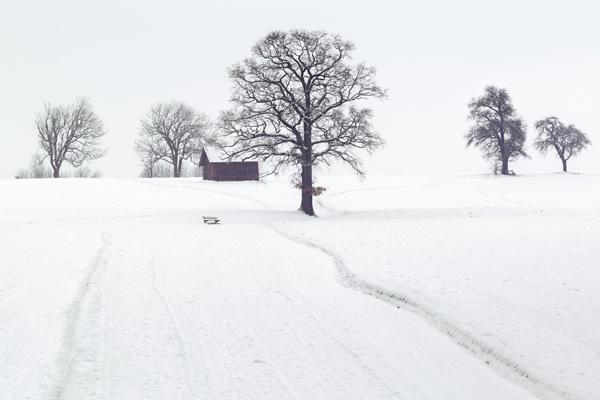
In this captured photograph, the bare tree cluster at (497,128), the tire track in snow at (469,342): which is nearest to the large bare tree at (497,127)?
the bare tree cluster at (497,128)

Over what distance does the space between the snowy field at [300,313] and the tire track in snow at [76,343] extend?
0.12ft

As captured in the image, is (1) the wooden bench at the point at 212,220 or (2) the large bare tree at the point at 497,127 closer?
(1) the wooden bench at the point at 212,220

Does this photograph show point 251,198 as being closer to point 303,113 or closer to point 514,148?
point 303,113

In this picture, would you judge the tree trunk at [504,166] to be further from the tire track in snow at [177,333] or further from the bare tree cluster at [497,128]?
the tire track in snow at [177,333]

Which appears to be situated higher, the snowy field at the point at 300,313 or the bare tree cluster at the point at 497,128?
the bare tree cluster at the point at 497,128

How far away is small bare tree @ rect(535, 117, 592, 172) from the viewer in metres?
78.7

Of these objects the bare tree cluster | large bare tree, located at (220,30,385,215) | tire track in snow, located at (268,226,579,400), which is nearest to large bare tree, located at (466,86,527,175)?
the bare tree cluster

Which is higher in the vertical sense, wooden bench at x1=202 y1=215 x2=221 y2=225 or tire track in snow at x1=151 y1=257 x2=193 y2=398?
wooden bench at x1=202 y1=215 x2=221 y2=225

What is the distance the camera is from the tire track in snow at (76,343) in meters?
7.53

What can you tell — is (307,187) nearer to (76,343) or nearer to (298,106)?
(298,106)

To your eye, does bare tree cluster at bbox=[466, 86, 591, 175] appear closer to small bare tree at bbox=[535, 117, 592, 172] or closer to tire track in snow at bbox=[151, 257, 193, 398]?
small bare tree at bbox=[535, 117, 592, 172]

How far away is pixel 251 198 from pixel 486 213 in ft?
69.1

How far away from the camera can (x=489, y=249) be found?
19.0 metres

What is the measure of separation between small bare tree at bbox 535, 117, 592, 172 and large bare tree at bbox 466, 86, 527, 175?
14.3m
